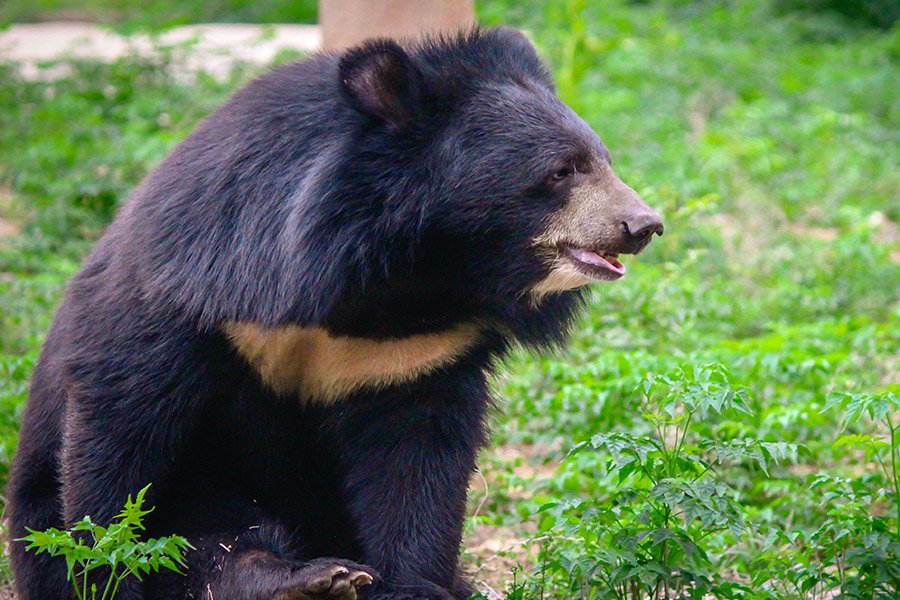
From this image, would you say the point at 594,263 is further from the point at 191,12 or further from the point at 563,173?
the point at 191,12

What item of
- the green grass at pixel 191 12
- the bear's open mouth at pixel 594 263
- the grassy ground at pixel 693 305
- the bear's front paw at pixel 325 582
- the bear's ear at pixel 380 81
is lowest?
the green grass at pixel 191 12

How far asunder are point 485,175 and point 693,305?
10.9 ft

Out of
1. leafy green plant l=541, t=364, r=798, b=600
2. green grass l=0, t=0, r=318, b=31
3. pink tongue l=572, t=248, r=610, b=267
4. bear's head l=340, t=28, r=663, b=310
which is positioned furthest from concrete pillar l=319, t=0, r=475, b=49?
green grass l=0, t=0, r=318, b=31

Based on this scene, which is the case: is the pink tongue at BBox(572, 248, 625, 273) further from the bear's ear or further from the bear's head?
the bear's ear

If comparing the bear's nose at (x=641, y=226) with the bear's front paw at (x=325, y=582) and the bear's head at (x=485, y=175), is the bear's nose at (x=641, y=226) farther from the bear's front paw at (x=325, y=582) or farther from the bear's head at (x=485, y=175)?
the bear's front paw at (x=325, y=582)

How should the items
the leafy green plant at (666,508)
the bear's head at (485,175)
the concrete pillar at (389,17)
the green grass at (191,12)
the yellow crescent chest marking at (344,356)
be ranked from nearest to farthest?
1. the leafy green plant at (666,508)
2. the bear's head at (485,175)
3. the yellow crescent chest marking at (344,356)
4. the concrete pillar at (389,17)
5. the green grass at (191,12)

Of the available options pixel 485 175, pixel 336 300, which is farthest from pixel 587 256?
pixel 336 300

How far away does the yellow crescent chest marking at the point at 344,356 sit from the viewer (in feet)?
11.1

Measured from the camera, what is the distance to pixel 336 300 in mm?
3270

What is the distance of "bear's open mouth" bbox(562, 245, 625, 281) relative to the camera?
130 inches

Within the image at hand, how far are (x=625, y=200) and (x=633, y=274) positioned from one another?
11.4 ft

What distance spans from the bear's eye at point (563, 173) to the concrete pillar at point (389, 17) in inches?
104

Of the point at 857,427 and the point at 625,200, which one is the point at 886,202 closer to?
the point at 857,427

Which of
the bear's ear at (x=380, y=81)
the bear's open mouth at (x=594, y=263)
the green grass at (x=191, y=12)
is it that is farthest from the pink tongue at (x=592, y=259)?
the green grass at (x=191, y=12)
